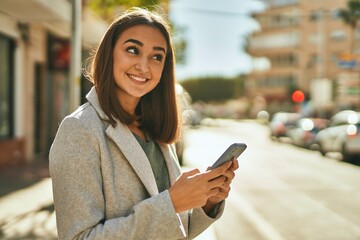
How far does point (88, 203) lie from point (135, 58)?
1.79 feet

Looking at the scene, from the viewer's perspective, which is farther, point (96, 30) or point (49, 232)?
point (96, 30)

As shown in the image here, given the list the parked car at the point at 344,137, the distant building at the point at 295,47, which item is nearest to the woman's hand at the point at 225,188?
the parked car at the point at 344,137

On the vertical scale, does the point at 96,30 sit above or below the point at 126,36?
above

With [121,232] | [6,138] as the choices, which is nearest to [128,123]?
[121,232]

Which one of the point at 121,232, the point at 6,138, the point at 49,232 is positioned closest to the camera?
the point at 121,232

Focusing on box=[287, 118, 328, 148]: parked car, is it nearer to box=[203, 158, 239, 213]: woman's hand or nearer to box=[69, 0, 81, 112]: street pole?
box=[69, 0, 81, 112]: street pole

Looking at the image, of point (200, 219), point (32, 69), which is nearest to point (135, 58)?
point (200, 219)

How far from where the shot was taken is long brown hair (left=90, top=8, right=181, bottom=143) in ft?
6.01

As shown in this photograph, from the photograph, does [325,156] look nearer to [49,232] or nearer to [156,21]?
[49,232]

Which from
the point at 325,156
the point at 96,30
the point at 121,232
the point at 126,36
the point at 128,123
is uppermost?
the point at 96,30

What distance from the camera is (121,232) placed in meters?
1.60

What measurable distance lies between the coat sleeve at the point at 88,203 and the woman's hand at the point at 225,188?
23 centimetres

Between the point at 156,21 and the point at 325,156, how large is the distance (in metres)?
19.7

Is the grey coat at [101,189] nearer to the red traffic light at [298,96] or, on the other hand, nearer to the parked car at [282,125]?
the parked car at [282,125]
